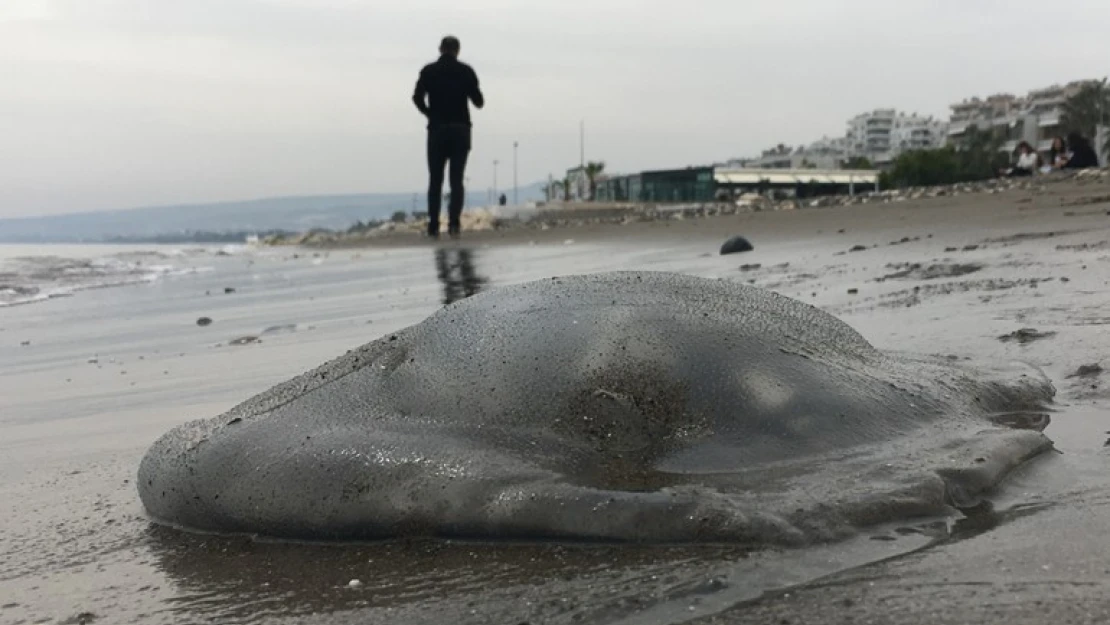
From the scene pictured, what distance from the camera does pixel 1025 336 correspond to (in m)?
4.50

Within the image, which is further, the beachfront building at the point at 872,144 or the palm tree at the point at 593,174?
the beachfront building at the point at 872,144

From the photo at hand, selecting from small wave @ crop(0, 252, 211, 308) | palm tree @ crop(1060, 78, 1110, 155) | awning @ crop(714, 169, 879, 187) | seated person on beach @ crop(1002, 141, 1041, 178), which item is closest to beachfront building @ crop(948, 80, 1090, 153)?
palm tree @ crop(1060, 78, 1110, 155)

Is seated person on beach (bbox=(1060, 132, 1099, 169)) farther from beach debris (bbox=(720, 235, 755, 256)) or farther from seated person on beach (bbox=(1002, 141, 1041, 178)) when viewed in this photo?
beach debris (bbox=(720, 235, 755, 256))

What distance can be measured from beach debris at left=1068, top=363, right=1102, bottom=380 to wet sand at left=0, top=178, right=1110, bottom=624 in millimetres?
56

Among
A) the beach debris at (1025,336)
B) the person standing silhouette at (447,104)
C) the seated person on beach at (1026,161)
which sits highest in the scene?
the person standing silhouette at (447,104)

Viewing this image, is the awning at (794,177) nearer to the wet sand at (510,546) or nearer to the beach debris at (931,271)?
the beach debris at (931,271)

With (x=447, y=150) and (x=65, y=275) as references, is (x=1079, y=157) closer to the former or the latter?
(x=447, y=150)

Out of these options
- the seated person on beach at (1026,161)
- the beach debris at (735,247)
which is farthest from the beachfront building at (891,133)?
the beach debris at (735,247)

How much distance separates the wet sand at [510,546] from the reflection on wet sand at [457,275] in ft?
0.42

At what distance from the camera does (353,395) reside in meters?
2.85

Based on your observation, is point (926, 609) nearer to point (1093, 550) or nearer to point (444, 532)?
point (1093, 550)

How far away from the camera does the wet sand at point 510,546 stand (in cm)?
198

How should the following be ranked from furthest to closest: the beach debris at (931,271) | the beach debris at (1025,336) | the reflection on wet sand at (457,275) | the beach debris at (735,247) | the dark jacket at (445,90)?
1. the beach debris at (735,247)
2. the dark jacket at (445,90)
3. the reflection on wet sand at (457,275)
4. the beach debris at (931,271)
5. the beach debris at (1025,336)

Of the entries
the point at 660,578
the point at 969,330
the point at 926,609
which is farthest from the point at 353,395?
the point at 969,330
